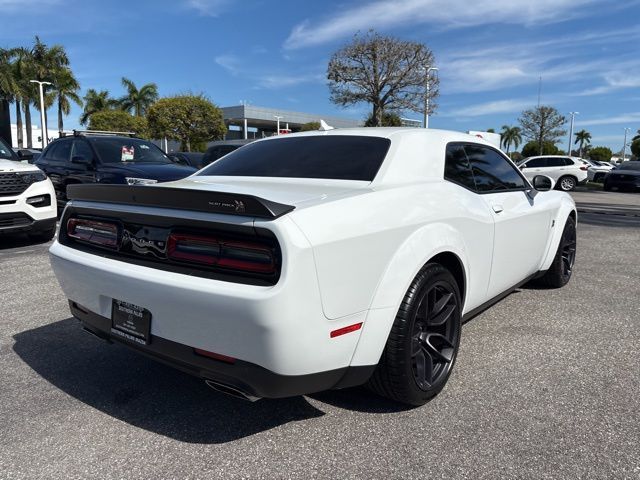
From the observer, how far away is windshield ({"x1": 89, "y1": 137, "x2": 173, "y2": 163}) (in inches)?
336

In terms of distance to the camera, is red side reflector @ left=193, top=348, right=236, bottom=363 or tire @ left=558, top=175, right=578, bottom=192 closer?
red side reflector @ left=193, top=348, right=236, bottom=363

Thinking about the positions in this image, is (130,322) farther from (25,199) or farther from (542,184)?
(25,199)

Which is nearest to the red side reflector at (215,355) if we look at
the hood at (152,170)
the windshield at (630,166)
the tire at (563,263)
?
the tire at (563,263)

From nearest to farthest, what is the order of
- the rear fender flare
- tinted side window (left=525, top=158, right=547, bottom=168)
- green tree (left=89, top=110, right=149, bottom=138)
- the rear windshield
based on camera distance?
the rear fender flare < the rear windshield < tinted side window (left=525, top=158, right=547, bottom=168) < green tree (left=89, top=110, right=149, bottom=138)

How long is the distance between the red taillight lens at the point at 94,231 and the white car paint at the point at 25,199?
15.1ft

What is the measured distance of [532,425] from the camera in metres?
2.46

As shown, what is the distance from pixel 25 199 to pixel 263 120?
5277cm

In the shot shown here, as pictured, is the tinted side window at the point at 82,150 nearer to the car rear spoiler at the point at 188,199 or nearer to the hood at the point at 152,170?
the hood at the point at 152,170

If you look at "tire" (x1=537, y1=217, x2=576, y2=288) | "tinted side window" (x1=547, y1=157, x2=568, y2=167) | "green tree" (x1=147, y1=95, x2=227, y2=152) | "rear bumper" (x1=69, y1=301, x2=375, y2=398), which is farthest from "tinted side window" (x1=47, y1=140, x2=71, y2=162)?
"green tree" (x1=147, y1=95, x2=227, y2=152)

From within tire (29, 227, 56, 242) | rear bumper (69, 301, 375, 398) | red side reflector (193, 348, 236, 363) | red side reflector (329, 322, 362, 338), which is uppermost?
red side reflector (329, 322, 362, 338)

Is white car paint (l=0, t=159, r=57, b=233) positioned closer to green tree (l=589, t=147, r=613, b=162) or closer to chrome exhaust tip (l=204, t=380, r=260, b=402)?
chrome exhaust tip (l=204, t=380, r=260, b=402)

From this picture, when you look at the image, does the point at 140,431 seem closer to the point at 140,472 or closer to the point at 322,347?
the point at 140,472

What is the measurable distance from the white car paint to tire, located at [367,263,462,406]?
6127 mm

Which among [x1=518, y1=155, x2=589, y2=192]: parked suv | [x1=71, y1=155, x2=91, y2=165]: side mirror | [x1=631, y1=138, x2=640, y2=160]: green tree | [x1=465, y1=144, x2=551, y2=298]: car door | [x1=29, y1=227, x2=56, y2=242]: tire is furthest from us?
[x1=631, y1=138, x2=640, y2=160]: green tree
